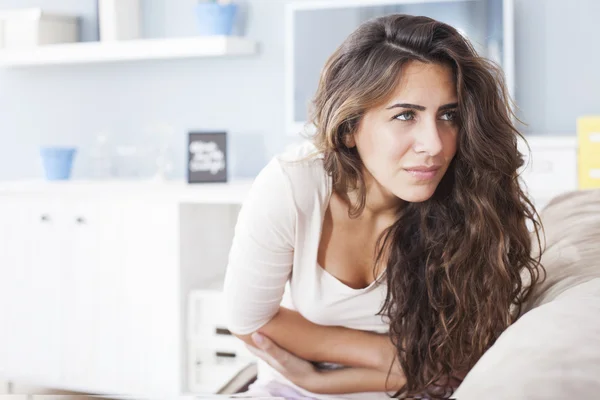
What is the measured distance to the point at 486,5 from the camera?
3.32 m

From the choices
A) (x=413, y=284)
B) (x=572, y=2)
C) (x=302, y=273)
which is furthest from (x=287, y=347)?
(x=572, y=2)

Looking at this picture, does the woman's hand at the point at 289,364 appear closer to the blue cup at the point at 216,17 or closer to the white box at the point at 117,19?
the blue cup at the point at 216,17

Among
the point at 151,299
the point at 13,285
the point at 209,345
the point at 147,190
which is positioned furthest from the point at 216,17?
the point at 13,285

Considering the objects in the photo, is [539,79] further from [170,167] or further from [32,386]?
[32,386]

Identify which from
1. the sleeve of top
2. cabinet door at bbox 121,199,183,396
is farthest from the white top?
cabinet door at bbox 121,199,183,396

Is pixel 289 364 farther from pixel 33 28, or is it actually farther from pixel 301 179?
pixel 33 28

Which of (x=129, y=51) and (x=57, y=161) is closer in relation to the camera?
(x=129, y=51)

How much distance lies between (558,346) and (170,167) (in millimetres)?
3439

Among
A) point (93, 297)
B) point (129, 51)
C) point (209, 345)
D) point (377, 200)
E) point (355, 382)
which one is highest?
point (129, 51)

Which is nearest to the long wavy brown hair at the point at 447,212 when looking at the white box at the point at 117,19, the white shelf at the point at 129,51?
the white shelf at the point at 129,51

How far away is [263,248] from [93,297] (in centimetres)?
227

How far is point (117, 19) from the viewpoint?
12.6 ft

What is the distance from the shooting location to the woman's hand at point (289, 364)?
163cm

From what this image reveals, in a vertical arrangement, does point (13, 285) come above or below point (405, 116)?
below
